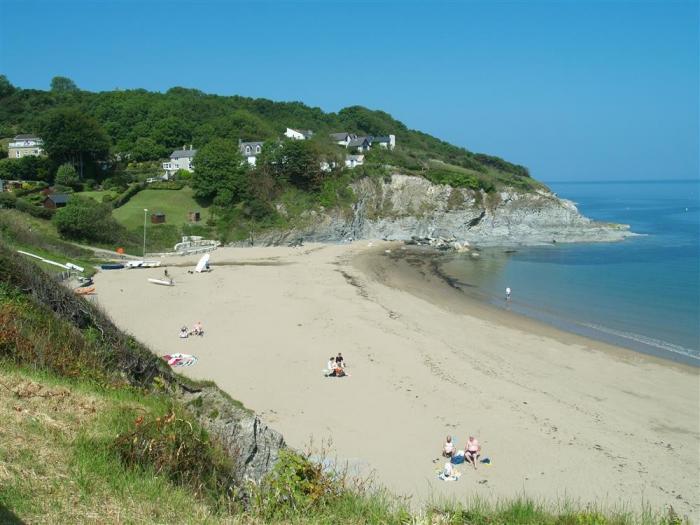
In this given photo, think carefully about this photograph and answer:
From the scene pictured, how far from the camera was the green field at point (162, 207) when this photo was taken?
44188 mm

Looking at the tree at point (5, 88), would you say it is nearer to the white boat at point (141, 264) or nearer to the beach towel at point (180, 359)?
the white boat at point (141, 264)

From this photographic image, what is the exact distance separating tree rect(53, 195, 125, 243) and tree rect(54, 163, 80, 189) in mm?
10316

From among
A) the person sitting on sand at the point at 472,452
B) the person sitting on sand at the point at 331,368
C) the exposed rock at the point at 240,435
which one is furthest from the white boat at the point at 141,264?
the exposed rock at the point at 240,435

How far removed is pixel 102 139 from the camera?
54.5 meters

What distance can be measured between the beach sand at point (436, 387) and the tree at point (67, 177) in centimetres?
2359

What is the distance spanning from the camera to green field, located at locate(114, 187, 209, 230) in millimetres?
44188

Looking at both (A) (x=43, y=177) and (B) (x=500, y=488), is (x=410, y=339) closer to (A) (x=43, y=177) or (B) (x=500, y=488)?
(B) (x=500, y=488)

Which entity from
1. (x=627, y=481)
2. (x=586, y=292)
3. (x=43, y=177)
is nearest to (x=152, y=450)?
(x=627, y=481)

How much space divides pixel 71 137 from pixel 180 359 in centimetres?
4265

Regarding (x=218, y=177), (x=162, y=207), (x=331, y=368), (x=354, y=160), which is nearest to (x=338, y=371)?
(x=331, y=368)

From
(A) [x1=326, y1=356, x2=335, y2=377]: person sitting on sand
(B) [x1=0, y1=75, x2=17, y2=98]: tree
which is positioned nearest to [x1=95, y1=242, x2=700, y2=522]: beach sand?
(A) [x1=326, y1=356, x2=335, y2=377]: person sitting on sand

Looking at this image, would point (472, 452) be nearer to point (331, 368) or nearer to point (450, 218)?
point (331, 368)

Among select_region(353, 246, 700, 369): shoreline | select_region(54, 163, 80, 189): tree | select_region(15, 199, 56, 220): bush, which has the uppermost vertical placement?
select_region(54, 163, 80, 189): tree

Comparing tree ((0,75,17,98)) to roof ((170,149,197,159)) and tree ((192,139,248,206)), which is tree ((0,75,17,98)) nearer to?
roof ((170,149,197,159))
